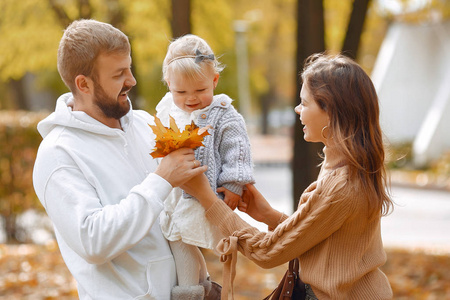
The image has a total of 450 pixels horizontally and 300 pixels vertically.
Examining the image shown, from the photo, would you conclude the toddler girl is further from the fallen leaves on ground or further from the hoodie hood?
the fallen leaves on ground

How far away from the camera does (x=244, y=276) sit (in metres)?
7.82

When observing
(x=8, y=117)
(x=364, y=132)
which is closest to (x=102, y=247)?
(x=364, y=132)

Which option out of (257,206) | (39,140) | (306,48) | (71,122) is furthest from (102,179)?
(39,140)

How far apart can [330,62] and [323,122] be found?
0.27 metres

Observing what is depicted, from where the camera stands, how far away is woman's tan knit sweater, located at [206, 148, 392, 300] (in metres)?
2.59

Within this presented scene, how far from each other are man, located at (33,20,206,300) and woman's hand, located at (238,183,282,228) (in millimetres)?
456

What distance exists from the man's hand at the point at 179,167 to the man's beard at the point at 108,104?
34 centimetres

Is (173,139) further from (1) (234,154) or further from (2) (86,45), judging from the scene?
(2) (86,45)

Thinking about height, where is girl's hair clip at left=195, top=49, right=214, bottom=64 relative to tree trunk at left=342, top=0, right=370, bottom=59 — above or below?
above

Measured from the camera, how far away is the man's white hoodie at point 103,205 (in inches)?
97.8

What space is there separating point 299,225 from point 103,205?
0.82 m

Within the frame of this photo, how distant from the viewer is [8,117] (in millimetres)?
10438

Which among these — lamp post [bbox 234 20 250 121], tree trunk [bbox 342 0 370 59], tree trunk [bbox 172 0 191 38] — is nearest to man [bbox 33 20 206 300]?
tree trunk [bbox 172 0 191 38]

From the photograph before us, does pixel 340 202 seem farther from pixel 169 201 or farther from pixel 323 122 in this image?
pixel 169 201
